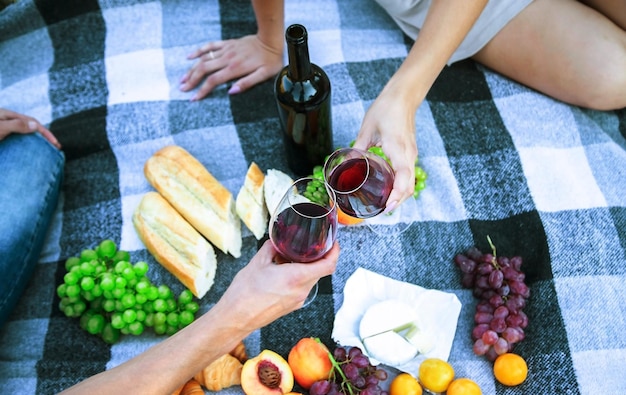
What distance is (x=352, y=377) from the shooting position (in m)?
0.90

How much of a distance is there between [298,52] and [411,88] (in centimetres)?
23

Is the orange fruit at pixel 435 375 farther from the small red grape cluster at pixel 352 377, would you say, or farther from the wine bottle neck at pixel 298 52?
the wine bottle neck at pixel 298 52

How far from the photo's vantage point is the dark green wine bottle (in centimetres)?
88

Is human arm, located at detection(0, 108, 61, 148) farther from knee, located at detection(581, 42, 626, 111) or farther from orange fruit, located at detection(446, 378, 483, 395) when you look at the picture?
knee, located at detection(581, 42, 626, 111)

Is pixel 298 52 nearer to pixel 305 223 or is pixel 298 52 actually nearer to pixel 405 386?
pixel 305 223

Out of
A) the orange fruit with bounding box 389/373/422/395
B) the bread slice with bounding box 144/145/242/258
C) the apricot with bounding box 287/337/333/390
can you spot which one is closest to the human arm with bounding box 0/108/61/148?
the bread slice with bounding box 144/145/242/258

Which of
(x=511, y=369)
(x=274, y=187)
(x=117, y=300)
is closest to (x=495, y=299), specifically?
(x=511, y=369)

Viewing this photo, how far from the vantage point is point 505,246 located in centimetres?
112

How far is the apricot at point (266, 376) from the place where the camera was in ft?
3.00

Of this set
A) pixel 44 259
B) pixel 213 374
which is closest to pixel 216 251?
pixel 213 374

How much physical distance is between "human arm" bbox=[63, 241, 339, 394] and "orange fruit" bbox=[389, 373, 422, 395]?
Answer: 245 mm

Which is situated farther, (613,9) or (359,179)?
(613,9)

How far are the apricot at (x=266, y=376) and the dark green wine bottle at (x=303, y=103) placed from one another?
15.5 inches

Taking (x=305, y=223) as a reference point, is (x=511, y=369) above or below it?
below
